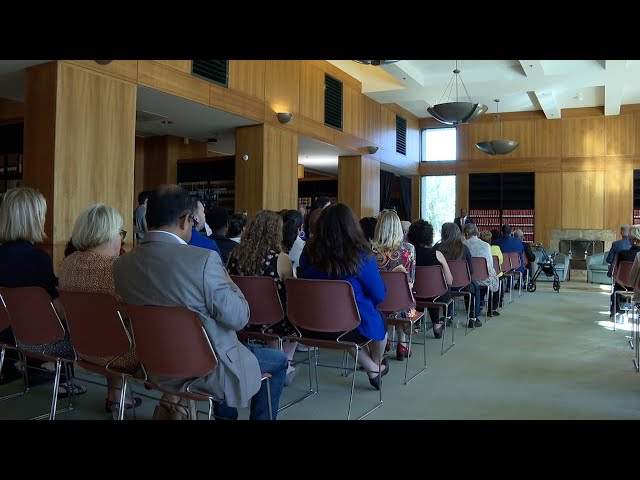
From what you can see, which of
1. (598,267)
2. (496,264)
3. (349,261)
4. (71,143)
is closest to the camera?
(349,261)

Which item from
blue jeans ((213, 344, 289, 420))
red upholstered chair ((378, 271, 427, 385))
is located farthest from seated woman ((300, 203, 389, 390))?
blue jeans ((213, 344, 289, 420))

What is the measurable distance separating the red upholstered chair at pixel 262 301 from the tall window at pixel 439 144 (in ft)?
43.5

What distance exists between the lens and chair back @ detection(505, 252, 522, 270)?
8494mm

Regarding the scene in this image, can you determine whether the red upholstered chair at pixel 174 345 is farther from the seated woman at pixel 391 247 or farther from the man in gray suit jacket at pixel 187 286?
the seated woman at pixel 391 247

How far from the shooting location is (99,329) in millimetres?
2549

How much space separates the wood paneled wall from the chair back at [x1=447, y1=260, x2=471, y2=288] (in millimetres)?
10425

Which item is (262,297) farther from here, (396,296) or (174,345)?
(174,345)

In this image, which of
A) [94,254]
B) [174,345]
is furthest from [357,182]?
[174,345]

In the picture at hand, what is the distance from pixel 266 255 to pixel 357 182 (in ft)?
28.8

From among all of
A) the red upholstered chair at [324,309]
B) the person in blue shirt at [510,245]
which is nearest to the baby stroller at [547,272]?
the person in blue shirt at [510,245]

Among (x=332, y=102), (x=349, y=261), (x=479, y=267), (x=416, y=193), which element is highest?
(x=332, y=102)

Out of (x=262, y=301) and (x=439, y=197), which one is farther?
(x=439, y=197)

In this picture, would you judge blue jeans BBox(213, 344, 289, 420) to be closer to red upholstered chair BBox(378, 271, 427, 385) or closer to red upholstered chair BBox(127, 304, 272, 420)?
red upholstered chair BBox(127, 304, 272, 420)
